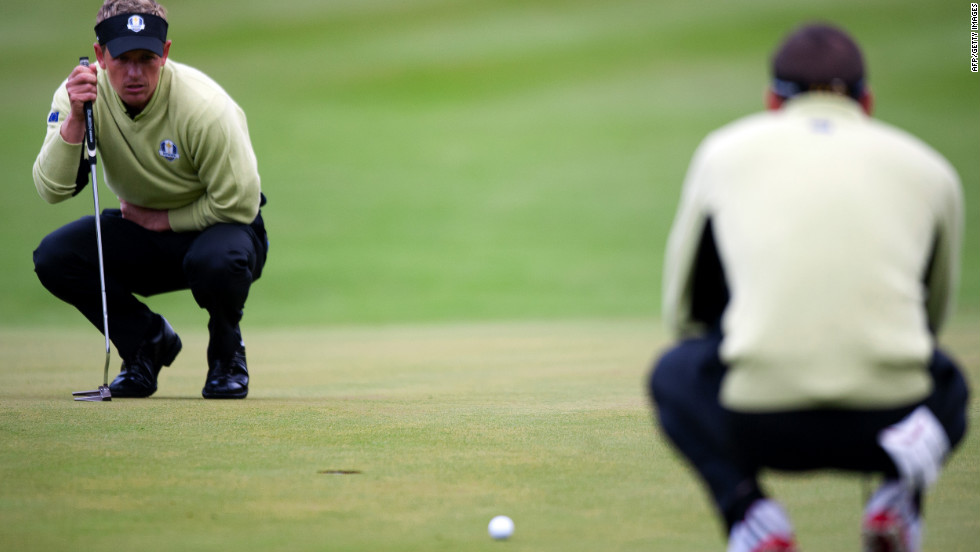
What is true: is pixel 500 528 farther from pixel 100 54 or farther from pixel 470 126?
pixel 470 126

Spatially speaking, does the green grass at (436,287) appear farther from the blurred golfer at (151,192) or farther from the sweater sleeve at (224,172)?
the sweater sleeve at (224,172)

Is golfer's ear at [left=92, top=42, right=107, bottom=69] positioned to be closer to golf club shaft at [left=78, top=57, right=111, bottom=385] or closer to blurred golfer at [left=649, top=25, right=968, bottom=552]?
golf club shaft at [left=78, top=57, right=111, bottom=385]

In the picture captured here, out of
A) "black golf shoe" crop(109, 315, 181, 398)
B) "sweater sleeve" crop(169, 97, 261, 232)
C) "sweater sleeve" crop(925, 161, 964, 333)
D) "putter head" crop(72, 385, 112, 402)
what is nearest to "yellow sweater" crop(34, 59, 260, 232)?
"sweater sleeve" crop(169, 97, 261, 232)

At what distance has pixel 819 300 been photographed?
1.79 m

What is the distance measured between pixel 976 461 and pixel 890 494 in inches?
57.4

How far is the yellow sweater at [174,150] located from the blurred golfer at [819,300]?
240 cm

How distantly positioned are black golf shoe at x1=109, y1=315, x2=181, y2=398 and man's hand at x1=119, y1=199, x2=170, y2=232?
1.21ft

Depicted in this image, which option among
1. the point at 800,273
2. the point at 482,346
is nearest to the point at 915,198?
the point at 800,273

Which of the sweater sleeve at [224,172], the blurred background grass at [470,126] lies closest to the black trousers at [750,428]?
the sweater sleeve at [224,172]

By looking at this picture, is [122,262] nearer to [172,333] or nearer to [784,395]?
[172,333]

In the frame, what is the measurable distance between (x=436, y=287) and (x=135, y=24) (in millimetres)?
9226

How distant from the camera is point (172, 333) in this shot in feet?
14.8

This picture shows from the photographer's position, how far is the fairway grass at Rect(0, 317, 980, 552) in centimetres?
243

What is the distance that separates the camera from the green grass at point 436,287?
2660 millimetres
